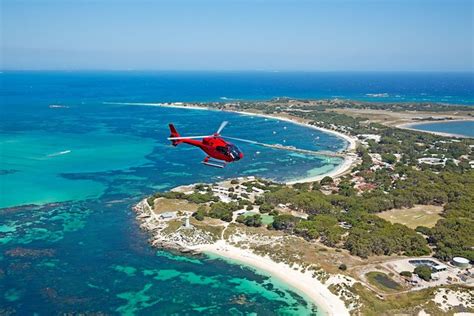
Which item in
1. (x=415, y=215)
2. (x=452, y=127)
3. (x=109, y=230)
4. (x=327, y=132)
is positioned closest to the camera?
(x=109, y=230)

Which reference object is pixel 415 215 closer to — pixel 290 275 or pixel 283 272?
pixel 290 275

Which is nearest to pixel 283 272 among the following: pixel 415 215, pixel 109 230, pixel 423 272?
pixel 423 272

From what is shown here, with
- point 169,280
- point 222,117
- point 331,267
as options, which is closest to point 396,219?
point 331,267

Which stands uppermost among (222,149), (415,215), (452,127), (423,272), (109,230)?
(222,149)

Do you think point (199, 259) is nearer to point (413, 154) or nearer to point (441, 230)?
point (441, 230)

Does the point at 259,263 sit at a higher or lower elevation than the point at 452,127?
lower

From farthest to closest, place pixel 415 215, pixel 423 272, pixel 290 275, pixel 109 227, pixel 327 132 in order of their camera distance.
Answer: pixel 327 132, pixel 415 215, pixel 109 227, pixel 290 275, pixel 423 272

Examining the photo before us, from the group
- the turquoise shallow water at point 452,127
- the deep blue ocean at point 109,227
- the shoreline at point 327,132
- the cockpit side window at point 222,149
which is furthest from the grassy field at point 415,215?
the turquoise shallow water at point 452,127
